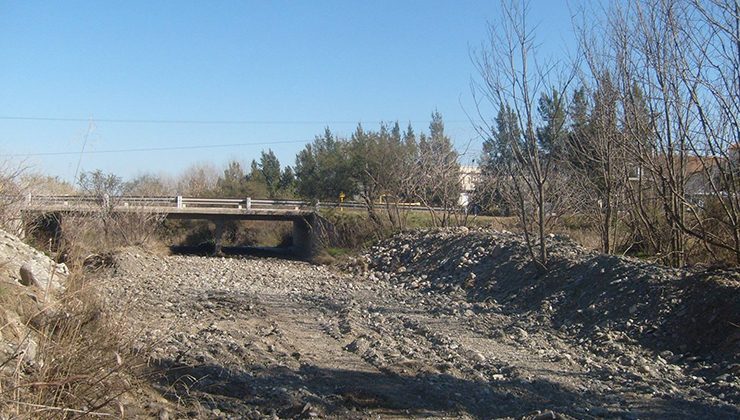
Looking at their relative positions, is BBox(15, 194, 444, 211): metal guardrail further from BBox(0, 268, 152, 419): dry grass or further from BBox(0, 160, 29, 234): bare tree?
BBox(0, 268, 152, 419): dry grass

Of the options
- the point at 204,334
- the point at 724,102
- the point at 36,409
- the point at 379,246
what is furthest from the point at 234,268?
the point at 36,409

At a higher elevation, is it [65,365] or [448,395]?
[65,365]

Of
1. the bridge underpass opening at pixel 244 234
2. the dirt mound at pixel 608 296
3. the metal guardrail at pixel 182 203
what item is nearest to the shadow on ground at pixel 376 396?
the dirt mound at pixel 608 296

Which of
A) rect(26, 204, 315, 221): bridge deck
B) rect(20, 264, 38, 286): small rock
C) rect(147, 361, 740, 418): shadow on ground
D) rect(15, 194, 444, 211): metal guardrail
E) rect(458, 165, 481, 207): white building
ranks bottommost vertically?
rect(147, 361, 740, 418): shadow on ground

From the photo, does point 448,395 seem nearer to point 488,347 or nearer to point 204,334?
point 488,347

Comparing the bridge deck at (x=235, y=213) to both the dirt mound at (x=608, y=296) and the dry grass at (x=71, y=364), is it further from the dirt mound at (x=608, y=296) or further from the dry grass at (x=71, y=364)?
the dry grass at (x=71, y=364)

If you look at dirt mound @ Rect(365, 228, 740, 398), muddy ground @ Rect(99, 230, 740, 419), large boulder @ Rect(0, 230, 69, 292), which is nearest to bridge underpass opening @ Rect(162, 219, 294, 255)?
dirt mound @ Rect(365, 228, 740, 398)

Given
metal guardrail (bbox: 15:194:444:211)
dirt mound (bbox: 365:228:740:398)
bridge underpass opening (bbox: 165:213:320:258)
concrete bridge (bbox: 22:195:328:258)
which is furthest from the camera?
bridge underpass opening (bbox: 165:213:320:258)

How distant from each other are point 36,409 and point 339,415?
318 centimetres

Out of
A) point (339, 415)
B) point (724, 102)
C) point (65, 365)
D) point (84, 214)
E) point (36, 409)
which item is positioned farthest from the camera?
point (84, 214)

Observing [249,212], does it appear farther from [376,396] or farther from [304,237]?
[376,396]

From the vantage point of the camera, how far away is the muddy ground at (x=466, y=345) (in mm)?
7781

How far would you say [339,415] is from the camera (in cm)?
727

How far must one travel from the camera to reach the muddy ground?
7.78m
